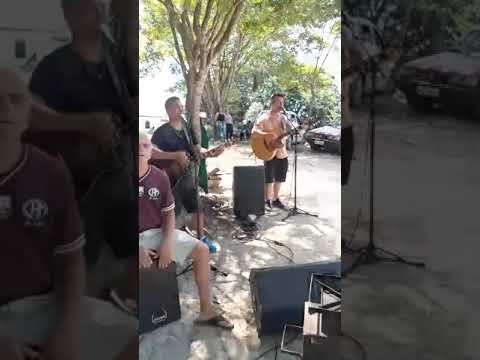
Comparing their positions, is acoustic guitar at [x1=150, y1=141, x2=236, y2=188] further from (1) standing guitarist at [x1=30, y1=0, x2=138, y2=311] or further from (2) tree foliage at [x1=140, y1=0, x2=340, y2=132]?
(1) standing guitarist at [x1=30, y1=0, x2=138, y2=311]

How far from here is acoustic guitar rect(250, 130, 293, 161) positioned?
4.93 m

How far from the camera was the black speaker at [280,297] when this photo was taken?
2672 millimetres

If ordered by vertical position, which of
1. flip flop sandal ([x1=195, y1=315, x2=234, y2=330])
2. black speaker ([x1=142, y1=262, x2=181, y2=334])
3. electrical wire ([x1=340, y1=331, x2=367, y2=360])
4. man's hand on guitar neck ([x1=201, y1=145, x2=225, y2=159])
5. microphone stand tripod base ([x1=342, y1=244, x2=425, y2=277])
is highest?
man's hand on guitar neck ([x1=201, y1=145, x2=225, y2=159])

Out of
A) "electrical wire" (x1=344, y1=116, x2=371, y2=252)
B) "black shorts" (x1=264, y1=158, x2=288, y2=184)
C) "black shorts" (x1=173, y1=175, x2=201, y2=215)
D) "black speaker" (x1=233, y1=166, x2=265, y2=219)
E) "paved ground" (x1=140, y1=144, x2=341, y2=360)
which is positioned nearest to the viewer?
"electrical wire" (x1=344, y1=116, x2=371, y2=252)

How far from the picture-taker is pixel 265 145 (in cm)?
500

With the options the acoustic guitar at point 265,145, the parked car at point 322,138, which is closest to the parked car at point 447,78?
the acoustic guitar at point 265,145

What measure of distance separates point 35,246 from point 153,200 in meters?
1.20

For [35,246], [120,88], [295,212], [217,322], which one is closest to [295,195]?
[295,212]

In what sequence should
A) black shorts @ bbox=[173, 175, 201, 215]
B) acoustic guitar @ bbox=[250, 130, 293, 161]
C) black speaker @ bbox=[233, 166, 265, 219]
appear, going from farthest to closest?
acoustic guitar @ bbox=[250, 130, 293, 161], black speaker @ bbox=[233, 166, 265, 219], black shorts @ bbox=[173, 175, 201, 215]

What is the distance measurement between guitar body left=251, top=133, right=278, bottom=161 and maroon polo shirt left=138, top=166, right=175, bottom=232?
2.42 m

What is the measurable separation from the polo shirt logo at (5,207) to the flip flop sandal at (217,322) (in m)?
1.70

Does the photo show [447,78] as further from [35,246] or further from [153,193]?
[153,193]

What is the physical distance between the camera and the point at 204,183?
4.08 m

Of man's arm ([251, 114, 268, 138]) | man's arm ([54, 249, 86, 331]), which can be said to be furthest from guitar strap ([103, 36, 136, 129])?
man's arm ([251, 114, 268, 138])
